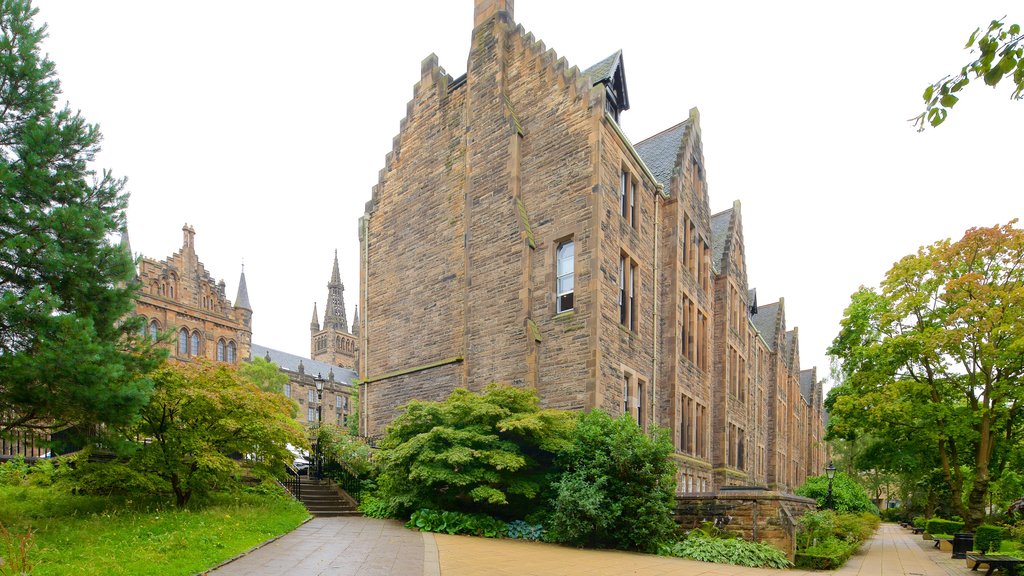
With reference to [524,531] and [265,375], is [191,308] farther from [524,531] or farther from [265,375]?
[524,531]

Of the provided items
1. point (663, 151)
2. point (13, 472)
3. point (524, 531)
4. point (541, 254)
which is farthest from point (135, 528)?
point (663, 151)

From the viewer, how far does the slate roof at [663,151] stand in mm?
26219

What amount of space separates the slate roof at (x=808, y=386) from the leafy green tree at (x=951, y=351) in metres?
42.8

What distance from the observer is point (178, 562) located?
9078mm

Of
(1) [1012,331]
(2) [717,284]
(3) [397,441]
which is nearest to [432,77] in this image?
(3) [397,441]

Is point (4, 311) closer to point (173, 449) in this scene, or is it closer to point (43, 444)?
point (43, 444)

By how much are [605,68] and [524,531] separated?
15517 mm

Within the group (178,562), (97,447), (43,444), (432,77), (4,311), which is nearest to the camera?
(178,562)

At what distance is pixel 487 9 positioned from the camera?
23.4 meters

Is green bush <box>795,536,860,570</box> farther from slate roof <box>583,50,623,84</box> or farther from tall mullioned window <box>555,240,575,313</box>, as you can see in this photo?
slate roof <box>583,50,623,84</box>

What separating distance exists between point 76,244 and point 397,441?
888cm

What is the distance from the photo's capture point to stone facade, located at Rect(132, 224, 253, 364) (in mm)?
→ 60375

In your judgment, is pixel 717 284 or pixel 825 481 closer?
A: pixel 717 284

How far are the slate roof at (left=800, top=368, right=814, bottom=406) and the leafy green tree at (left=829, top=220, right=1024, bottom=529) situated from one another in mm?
42759
